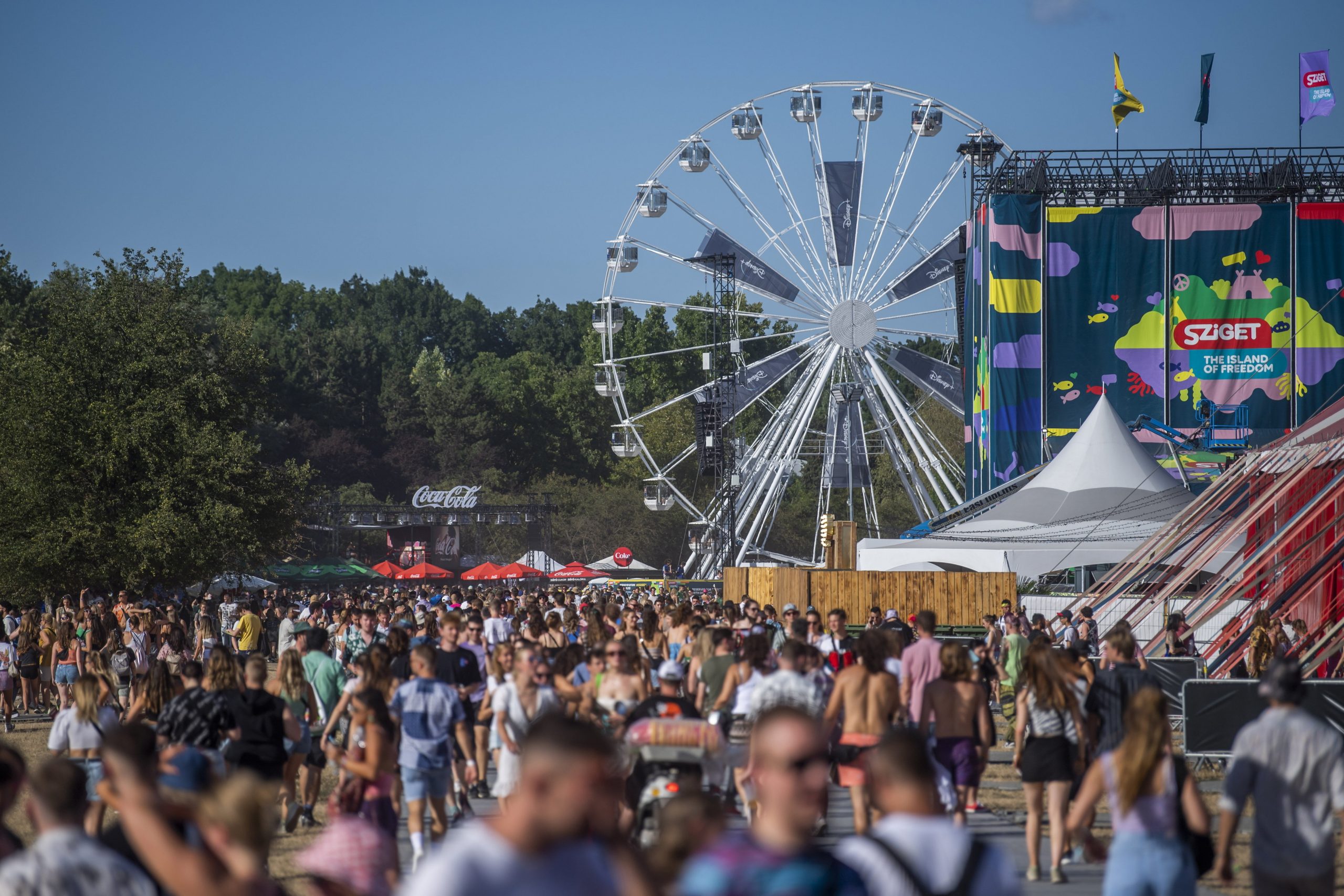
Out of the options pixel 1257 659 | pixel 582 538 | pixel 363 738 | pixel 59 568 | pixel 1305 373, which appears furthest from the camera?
pixel 582 538

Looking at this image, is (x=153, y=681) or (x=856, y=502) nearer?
(x=153, y=681)

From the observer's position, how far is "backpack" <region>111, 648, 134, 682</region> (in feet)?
52.7

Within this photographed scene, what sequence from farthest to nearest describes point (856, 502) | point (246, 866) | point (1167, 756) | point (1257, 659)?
point (856, 502) < point (1257, 659) < point (1167, 756) < point (246, 866)

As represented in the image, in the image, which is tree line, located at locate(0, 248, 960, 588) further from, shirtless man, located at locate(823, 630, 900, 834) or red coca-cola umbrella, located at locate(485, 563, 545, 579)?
shirtless man, located at locate(823, 630, 900, 834)

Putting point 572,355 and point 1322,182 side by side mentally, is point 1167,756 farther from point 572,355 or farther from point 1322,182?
point 572,355

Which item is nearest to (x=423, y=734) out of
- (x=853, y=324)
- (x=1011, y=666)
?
(x=1011, y=666)

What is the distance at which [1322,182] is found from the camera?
142 feet

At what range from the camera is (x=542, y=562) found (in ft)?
211

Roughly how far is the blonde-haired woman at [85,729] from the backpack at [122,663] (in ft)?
20.1

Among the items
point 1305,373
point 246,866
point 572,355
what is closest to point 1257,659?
point 246,866

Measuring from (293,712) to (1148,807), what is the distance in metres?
6.57

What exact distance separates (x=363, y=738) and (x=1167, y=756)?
462 centimetres

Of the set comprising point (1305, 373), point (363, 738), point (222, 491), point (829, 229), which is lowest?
point (363, 738)

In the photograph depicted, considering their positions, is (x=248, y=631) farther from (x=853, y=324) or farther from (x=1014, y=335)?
(x=853, y=324)
